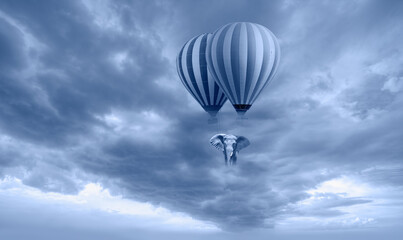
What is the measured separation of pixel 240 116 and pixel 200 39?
16337 millimetres

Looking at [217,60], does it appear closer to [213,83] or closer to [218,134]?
[213,83]

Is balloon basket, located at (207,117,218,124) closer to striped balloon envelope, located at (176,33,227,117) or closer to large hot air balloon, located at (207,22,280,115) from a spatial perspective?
striped balloon envelope, located at (176,33,227,117)

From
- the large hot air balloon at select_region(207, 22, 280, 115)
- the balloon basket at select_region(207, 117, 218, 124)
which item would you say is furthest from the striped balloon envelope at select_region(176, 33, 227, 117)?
the large hot air balloon at select_region(207, 22, 280, 115)

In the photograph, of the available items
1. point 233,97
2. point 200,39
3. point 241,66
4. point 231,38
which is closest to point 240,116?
point 233,97

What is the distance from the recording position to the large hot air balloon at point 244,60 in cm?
5300

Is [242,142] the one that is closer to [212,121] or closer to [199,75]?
[212,121]

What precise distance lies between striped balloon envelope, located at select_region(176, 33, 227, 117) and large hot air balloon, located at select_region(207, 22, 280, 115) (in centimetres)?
542

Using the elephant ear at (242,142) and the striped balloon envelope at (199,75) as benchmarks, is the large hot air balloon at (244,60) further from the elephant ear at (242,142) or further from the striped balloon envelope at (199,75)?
the striped balloon envelope at (199,75)

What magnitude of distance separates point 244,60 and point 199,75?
9901 millimetres

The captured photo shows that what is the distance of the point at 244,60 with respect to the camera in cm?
5306

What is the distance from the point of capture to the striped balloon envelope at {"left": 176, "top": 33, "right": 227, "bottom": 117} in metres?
60.1

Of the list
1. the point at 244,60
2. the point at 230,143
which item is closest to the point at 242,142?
the point at 230,143

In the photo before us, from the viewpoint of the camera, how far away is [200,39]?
61.5m

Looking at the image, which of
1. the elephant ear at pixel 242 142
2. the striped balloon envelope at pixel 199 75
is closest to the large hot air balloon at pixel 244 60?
the elephant ear at pixel 242 142
